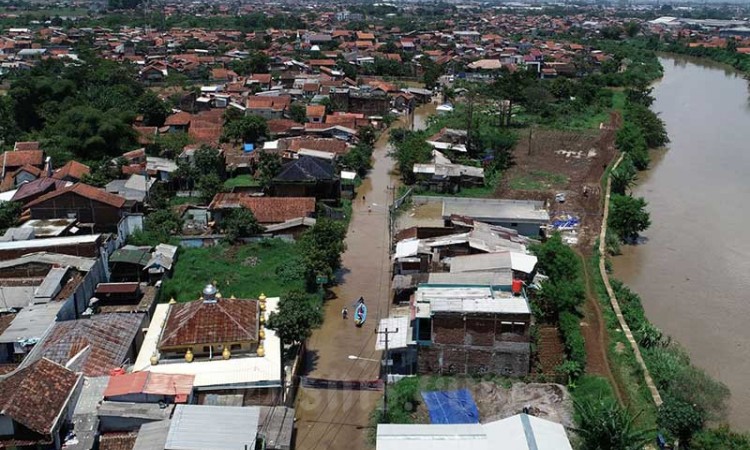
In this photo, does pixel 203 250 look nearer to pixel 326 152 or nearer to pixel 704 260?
pixel 326 152

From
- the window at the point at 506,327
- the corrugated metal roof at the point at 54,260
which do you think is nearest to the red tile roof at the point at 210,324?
the corrugated metal roof at the point at 54,260

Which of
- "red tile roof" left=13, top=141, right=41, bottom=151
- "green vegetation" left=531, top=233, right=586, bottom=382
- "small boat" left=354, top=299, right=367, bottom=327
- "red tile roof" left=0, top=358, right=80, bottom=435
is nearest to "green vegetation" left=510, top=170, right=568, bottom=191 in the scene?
"green vegetation" left=531, top=233, right=586, bottom=382

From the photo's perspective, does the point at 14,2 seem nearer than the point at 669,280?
No

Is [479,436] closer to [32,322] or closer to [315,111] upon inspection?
[32,322]

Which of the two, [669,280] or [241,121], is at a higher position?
[241,121]

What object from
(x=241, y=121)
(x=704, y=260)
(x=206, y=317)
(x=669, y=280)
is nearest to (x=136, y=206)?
(x=206, y=317)

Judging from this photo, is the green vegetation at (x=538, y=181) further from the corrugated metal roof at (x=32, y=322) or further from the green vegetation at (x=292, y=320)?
the corrugated metal roof at (x=32, y=322)
